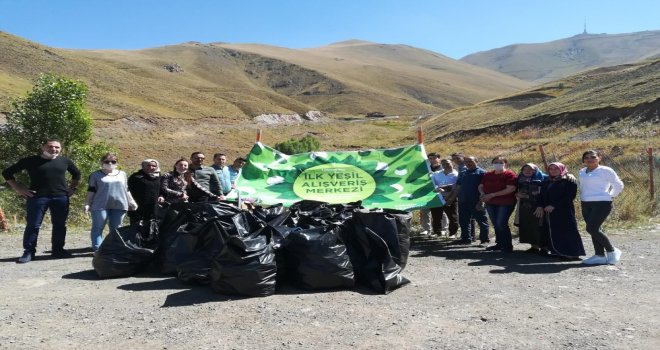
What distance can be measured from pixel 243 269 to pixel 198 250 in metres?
1.02

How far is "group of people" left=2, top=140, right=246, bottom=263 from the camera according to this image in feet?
24.4

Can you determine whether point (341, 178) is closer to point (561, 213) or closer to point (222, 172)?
point (222, 172)

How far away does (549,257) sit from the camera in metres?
7.55

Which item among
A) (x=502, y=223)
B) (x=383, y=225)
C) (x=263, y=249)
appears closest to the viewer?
(x=263, y=249)

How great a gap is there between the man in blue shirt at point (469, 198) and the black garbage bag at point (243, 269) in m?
4.02

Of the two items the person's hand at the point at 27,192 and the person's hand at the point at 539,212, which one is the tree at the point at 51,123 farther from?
the person's hand at the point at 539,212

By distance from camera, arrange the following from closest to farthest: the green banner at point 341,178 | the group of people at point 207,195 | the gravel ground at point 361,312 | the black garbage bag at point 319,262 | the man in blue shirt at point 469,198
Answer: the gravel ground at point 361,312, the black garbage bag at point 319,262, the group of people at point 207,195, the green banner at point 341,178, the man in blue shirt at point 469,198

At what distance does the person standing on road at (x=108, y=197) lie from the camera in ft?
24.6

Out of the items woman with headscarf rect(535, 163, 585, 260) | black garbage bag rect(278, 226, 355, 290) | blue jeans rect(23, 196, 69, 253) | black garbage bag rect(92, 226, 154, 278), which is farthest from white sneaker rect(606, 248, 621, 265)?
blue jeans rect(23, 196, 69, 253)

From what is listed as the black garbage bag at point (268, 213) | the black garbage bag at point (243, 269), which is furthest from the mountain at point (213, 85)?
the black garbage bag at point (243, 269)

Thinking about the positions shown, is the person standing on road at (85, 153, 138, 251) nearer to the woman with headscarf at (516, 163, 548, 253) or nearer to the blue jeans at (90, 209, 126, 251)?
the blue jeans at (90, 209, 126, 251)

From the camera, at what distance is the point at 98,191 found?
7.54m

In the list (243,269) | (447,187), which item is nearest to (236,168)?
(447,187)

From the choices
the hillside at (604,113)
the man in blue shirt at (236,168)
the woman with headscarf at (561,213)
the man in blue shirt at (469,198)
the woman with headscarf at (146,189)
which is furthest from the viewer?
the hillside at (604,113)
